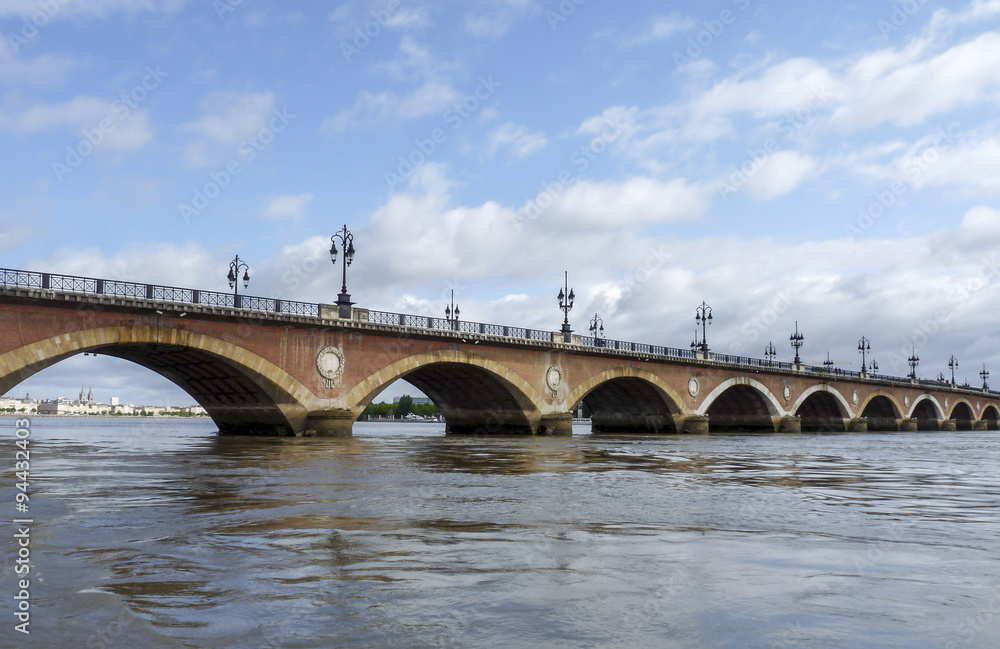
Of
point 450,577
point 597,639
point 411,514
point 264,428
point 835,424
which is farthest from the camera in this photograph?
point 835,424

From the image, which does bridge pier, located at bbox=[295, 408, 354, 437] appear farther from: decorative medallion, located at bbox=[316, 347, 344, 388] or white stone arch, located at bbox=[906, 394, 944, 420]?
white stone arch, located at bbox=[906, 394, 944, 420]

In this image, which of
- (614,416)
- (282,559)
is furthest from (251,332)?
(614,416)

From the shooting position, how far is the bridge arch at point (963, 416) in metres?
123

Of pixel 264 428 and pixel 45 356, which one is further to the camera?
pixel 264 428

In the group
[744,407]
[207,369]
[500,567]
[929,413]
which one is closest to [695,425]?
[744,407]

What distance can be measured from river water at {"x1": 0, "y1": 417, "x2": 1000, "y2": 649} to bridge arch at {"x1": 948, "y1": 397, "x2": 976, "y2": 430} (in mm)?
126832

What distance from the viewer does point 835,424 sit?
89.0 meters

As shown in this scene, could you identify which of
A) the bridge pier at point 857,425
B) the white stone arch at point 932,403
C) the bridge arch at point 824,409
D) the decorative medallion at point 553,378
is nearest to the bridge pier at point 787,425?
the bridge arch at point 824,409

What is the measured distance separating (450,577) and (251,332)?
31267 millimetres

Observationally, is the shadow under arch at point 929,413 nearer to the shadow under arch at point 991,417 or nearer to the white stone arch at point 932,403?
the white stone arch at point 932,403

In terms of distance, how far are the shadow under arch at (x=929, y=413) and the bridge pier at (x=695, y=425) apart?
59.7 metres

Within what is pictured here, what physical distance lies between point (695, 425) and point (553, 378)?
16927 millimetres

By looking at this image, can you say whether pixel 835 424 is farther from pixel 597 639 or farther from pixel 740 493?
pixel 597 639

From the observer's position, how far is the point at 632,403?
65.1 meters
